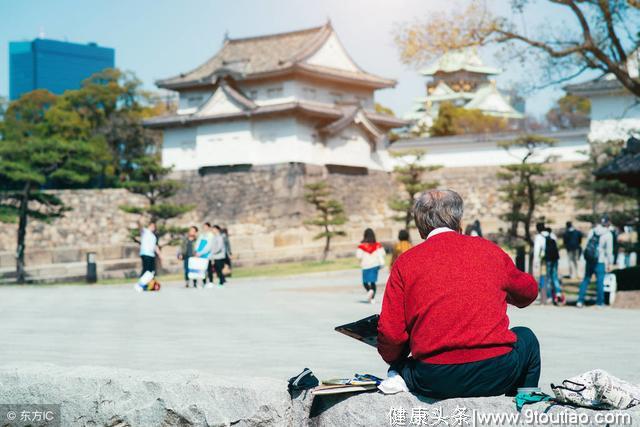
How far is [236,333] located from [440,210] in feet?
20.7

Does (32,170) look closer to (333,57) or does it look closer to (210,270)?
(210,270)

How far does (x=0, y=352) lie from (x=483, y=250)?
5.73 metres

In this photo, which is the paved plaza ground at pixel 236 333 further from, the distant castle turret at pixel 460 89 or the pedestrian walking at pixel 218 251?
the distant castle turret at pixel 460 89

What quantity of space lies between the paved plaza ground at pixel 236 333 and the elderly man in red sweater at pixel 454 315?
8.33 feet

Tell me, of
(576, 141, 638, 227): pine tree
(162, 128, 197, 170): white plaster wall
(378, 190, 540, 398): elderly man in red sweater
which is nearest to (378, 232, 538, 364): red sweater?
(378, 190, 540, 398): elderly man in red sweater

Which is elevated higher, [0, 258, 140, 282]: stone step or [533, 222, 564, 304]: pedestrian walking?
[533, 222, 564, 304]: pedestrian walking

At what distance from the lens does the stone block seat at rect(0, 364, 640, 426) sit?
4.30m

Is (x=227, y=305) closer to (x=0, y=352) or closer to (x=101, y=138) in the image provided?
(x=0, y=352)

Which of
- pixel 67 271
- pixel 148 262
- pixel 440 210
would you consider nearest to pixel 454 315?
pixel 440 210

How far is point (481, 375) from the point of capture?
412 centimetres

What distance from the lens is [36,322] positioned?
11.5m

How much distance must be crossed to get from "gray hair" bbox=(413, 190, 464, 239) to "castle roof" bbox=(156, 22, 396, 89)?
3345cm

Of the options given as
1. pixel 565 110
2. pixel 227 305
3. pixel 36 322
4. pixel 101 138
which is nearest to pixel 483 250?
pixel 36 322

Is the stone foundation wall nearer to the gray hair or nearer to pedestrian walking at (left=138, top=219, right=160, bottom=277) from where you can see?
pedestrian walking at (left=138, top=219, right=160, bottom=277)
